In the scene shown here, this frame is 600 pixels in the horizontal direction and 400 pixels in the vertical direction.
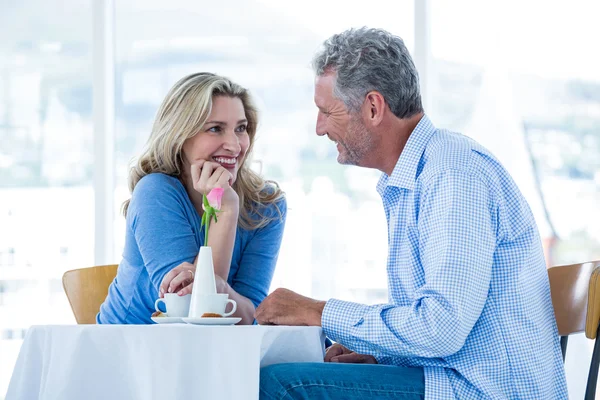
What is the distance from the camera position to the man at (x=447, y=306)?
53.6 inches

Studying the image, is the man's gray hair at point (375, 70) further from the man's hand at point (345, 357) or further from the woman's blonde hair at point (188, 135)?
the woman's blonde hair at point (188, 135)

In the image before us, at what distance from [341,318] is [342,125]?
18.7 inches

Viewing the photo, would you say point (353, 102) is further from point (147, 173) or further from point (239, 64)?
point (239, 64)

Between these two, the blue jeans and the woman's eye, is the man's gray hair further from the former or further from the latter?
the woman's eye

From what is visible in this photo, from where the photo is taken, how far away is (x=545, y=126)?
4.03 m

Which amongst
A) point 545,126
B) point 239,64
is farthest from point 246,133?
point 545,126

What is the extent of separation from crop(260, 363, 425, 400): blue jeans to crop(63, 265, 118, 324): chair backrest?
1308 millimetres

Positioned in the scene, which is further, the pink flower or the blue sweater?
the blue sweater

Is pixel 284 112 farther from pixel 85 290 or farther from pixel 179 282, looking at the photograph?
pixel 179 282

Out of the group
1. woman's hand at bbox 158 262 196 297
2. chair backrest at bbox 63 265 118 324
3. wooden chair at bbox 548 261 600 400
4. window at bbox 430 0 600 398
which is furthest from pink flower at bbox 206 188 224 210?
window at bbox 430 0 600 398

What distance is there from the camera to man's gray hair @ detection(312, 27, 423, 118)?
5.43 ft

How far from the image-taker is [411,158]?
1.58m

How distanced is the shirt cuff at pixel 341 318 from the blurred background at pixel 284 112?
8.46ft

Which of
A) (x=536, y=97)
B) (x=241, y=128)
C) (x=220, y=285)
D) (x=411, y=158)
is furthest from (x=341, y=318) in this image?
(x=536, y=97)
